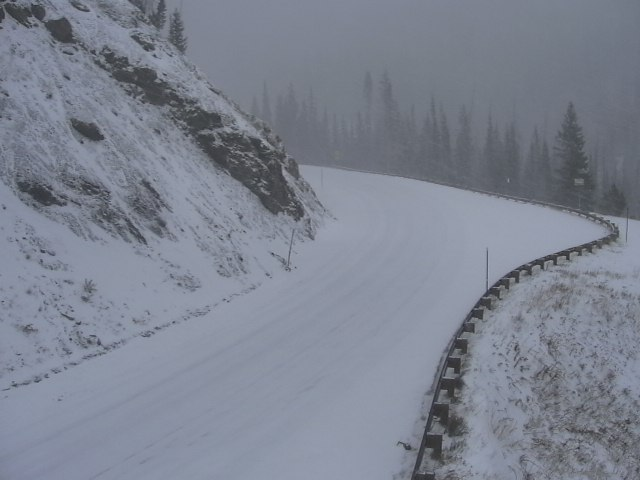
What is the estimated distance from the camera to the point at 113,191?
17172 mm

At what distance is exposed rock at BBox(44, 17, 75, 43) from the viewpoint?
856 inches

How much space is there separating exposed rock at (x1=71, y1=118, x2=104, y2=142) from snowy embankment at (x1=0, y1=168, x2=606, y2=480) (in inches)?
329

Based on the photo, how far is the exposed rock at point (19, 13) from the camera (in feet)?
65.8

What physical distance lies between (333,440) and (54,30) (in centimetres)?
2212

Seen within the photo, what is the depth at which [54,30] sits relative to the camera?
71.7 feet

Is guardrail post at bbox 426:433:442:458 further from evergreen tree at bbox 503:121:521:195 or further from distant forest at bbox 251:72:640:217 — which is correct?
evergreen tree at bbox 503:121:521:195

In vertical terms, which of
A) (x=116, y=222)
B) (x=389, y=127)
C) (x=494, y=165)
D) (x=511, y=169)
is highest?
(x=389, y=127)

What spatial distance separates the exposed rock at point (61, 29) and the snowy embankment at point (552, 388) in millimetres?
21826

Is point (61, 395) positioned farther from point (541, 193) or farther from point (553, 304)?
point (541, 193)

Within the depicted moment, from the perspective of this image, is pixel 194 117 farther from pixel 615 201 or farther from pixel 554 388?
pixel 615 201

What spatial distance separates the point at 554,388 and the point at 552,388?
7cm

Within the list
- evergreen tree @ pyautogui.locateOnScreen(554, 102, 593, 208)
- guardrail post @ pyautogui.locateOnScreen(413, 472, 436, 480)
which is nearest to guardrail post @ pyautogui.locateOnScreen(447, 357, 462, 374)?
guardrail post @ pyautogui.locateOnScreen(413, 472, 436, 480)

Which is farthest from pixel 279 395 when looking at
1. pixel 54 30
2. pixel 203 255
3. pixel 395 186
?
pixel 395 186

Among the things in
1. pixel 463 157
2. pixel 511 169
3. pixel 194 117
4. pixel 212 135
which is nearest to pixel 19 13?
pixel 194 117
